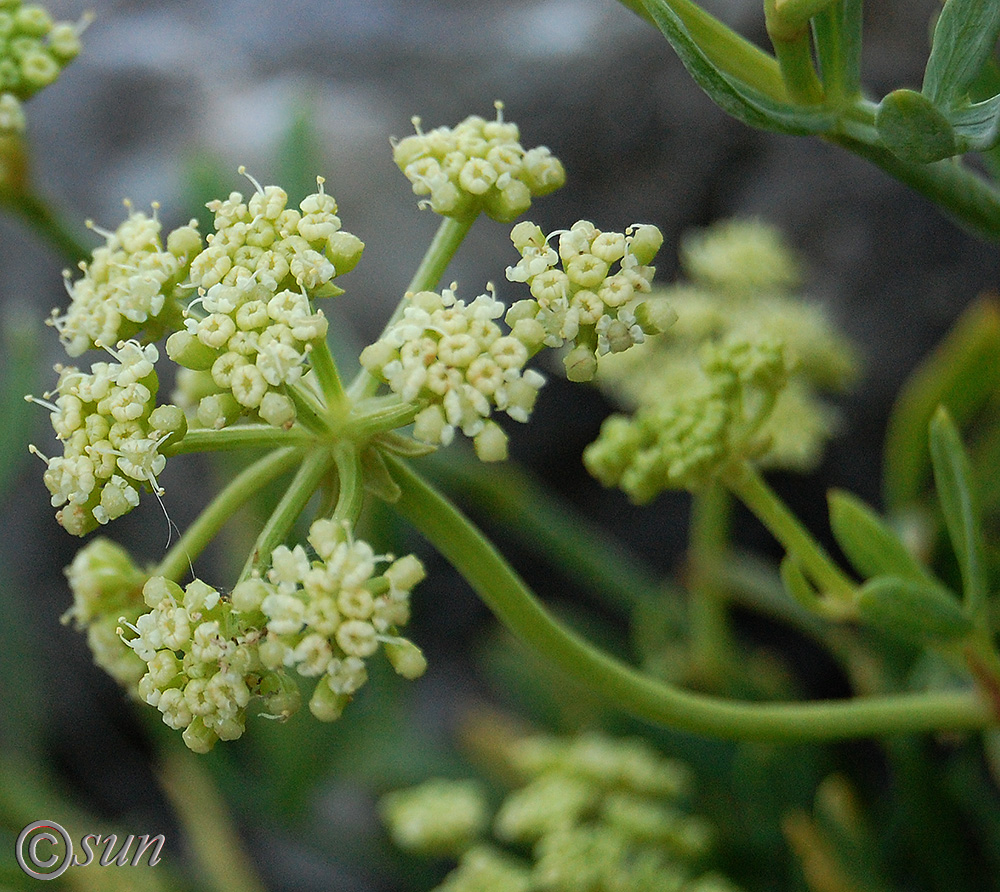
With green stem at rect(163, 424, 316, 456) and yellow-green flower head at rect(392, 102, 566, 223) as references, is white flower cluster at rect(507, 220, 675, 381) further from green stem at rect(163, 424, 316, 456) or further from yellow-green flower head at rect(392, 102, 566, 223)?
green stem at rect(163, 424, 316, 456)

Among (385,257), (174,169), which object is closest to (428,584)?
(385,257)

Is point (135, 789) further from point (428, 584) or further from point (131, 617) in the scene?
point (131, 617)

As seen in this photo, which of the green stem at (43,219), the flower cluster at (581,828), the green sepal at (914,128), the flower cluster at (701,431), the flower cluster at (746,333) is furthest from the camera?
the flower cluster at (746,333)

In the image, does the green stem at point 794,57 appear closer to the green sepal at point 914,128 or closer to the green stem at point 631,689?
→ the green sepal at point 914,128

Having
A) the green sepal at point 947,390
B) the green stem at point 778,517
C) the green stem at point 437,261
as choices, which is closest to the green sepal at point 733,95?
the green stem at point 437,261

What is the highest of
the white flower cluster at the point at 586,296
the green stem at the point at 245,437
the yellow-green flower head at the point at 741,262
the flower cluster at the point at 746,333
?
the white flower cluster at the point at 586,296

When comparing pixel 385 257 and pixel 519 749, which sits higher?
pixel 385 257

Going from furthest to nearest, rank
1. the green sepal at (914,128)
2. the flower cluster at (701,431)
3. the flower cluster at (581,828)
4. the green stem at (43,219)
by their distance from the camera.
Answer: the green stem at (43,219) → the flower cluster at (581,828) → the flower cluster at (701,431) → the green sepal at (914,128)
